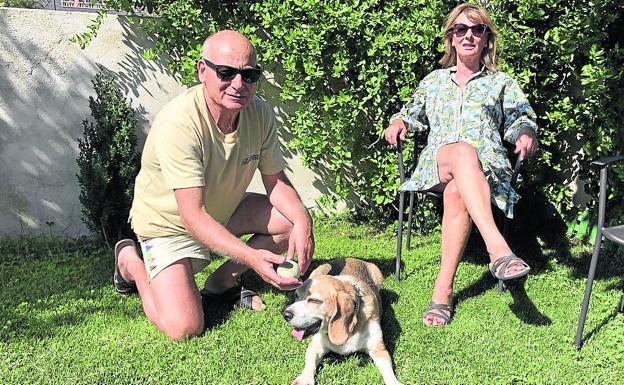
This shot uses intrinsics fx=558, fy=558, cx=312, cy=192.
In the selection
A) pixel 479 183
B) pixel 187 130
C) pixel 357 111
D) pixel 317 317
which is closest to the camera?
pixel 317 317

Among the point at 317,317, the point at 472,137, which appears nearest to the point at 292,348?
the point at 317,317

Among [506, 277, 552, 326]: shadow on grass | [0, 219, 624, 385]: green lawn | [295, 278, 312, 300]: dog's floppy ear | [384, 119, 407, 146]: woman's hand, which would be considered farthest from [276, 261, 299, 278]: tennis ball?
[506, 277, 552, 326]: shadow on grass

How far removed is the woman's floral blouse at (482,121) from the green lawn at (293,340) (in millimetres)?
745

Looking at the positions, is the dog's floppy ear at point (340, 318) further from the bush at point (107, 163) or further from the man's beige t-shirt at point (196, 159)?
the bush at point (107, 163)

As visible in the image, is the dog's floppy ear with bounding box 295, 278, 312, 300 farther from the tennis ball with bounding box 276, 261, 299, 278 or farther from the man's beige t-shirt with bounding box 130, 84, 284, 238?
the man's beige t-shirt with bounding box 130, 84, 284, 238

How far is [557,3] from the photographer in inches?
165

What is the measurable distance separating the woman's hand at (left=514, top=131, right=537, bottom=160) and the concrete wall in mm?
3041

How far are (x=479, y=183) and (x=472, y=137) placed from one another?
1.90 feet

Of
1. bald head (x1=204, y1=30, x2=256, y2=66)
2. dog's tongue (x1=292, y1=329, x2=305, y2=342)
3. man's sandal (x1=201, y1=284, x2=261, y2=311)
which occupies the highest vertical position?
bald head (x1=204, y1=30, x2=256, y2=66)

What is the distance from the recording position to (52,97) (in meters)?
4.73

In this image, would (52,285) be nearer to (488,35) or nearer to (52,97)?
(52,97)

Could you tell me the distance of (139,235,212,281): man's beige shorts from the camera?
3.25 m

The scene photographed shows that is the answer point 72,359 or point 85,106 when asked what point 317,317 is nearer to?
point 72,359

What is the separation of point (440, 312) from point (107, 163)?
2803 mm
